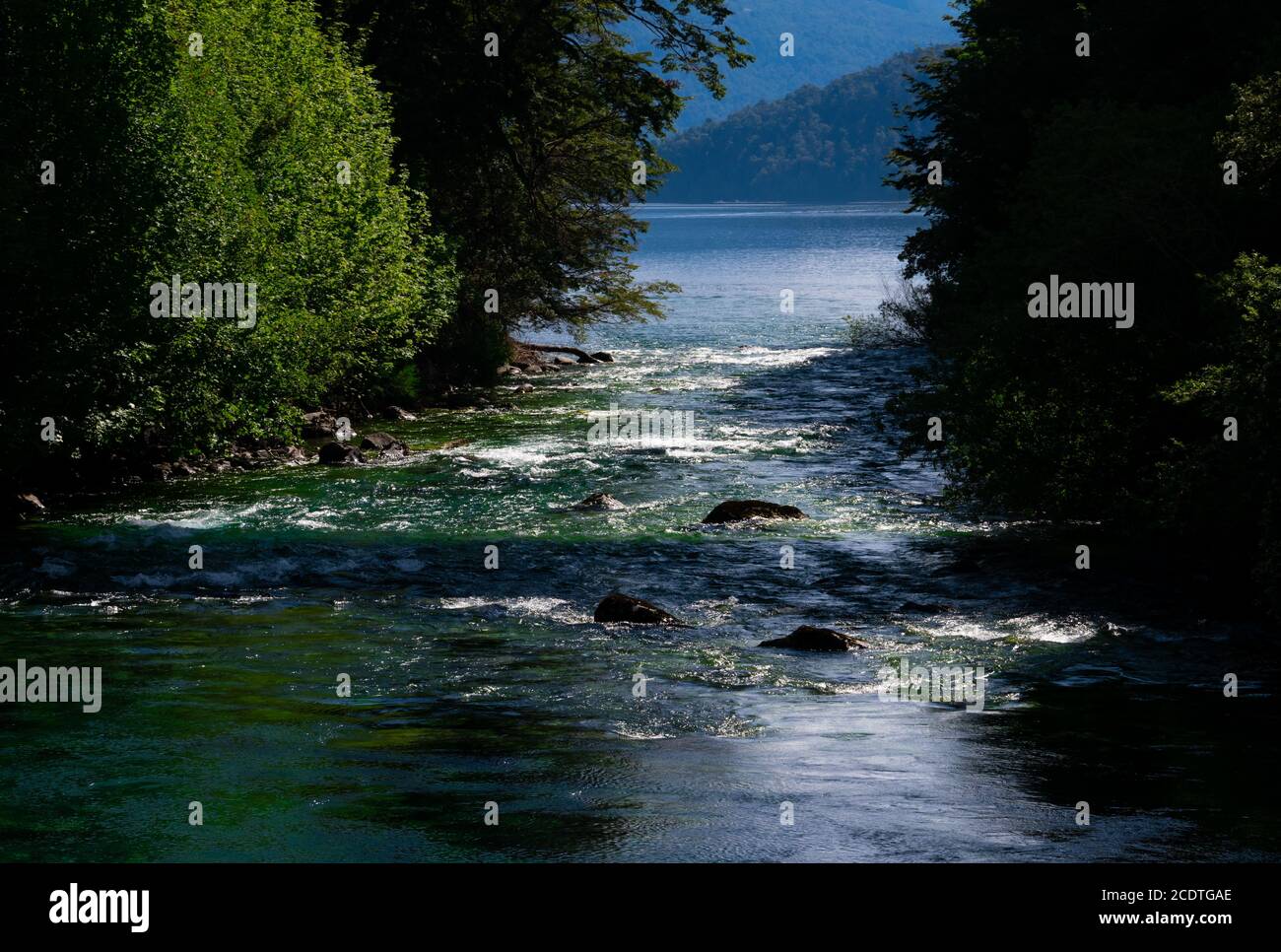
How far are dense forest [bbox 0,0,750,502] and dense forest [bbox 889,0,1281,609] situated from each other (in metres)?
14.8

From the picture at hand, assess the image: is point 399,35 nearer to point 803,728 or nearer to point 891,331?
point 891,331

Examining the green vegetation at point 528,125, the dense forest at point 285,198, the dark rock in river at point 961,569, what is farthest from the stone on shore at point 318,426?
the dark rock in river at point 961,569

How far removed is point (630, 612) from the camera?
20.6m

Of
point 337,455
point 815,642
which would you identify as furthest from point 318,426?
point 815,642

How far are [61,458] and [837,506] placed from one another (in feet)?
52.0

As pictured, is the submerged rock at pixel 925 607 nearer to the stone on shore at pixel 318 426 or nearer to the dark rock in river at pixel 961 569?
the dark rock in river at pixel 961 569

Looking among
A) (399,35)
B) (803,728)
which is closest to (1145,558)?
(803,728)

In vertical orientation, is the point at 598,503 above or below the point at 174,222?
below

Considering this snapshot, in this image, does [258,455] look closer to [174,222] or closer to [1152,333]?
[174,222]

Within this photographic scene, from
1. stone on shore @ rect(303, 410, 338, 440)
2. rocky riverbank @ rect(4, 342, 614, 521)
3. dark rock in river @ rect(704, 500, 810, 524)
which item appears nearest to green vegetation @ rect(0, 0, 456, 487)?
rocky riverbank @ rect(4, 342, 614, 521)

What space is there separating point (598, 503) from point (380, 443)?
8.63 meters

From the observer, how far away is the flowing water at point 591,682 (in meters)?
12.0

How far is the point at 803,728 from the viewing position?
15328 mm

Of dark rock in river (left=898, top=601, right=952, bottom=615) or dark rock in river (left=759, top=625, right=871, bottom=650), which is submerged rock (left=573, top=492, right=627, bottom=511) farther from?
dark rock in river (left=759, top=625, right=871, bottom=650)
